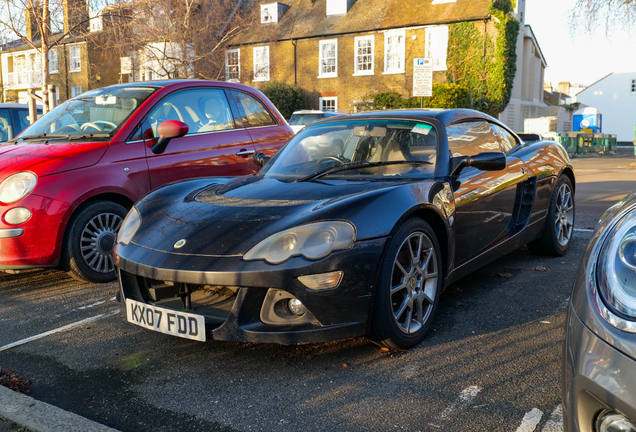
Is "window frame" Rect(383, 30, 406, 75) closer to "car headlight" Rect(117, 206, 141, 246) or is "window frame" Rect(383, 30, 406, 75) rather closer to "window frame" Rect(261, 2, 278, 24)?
"window frame" Rect(261, 2, 278, 24)

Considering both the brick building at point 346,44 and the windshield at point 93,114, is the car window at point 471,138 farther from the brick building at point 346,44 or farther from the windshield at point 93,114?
the brick building at point 346,44

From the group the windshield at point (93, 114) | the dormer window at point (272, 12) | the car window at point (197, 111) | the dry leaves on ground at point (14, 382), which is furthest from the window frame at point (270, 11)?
the dry leaves on ground at point (14, 382)

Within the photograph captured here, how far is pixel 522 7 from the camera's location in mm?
28953

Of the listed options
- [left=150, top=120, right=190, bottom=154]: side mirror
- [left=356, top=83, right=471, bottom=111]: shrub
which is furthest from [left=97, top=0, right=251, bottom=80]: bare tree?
[left=150, top=120, right=190, bottom=154]: side mirror

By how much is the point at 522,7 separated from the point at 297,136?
28.3 meters

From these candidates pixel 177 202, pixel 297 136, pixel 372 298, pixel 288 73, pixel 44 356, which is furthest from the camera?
pixel 288 73

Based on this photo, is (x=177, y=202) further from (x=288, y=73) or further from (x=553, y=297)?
(x=288, y=73)

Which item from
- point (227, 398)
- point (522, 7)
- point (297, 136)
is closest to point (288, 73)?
point (522, 7)

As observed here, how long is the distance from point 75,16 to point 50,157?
8.57 meters

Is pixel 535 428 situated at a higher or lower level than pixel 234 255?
lower

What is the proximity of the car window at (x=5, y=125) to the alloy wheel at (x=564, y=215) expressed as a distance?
798 centimetres

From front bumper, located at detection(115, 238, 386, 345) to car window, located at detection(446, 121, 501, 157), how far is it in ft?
4.80

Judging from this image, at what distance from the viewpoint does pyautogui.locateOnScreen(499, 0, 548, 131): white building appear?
29.2 m

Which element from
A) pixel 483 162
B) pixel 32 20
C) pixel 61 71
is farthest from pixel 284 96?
pixel 483 162
